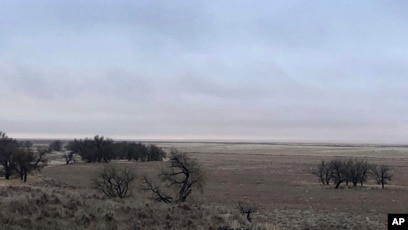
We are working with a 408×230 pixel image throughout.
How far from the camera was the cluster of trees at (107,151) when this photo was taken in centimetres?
8919

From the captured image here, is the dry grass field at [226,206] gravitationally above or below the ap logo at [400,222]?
below

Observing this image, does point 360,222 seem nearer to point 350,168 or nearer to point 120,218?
point 120,218

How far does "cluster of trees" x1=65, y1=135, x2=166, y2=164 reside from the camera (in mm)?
89188

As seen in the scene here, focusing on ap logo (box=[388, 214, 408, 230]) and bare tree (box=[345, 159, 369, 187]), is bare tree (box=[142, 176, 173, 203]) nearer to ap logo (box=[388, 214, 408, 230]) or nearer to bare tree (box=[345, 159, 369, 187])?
ap logo (box=[388, 214, 408, 230])

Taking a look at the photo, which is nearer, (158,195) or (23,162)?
(158,195)

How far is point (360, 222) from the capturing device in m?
26.5

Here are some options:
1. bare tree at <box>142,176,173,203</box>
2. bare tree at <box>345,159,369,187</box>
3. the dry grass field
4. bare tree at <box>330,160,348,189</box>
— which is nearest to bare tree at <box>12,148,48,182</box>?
the dry grass field

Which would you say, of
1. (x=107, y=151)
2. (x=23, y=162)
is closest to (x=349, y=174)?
(x=23, y=162)

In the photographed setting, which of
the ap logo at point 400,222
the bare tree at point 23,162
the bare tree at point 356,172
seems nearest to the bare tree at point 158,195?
the ap logo at point 400,222

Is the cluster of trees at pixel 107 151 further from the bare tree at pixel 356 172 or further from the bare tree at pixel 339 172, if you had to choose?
the bare tree at pixel 356 172

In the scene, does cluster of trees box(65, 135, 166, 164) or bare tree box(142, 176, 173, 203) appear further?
cluster of trees box(65, 135, 166, 164)

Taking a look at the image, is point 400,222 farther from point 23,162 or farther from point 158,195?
point 23,162

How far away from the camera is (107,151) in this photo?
297ft

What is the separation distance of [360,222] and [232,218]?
13.0m
